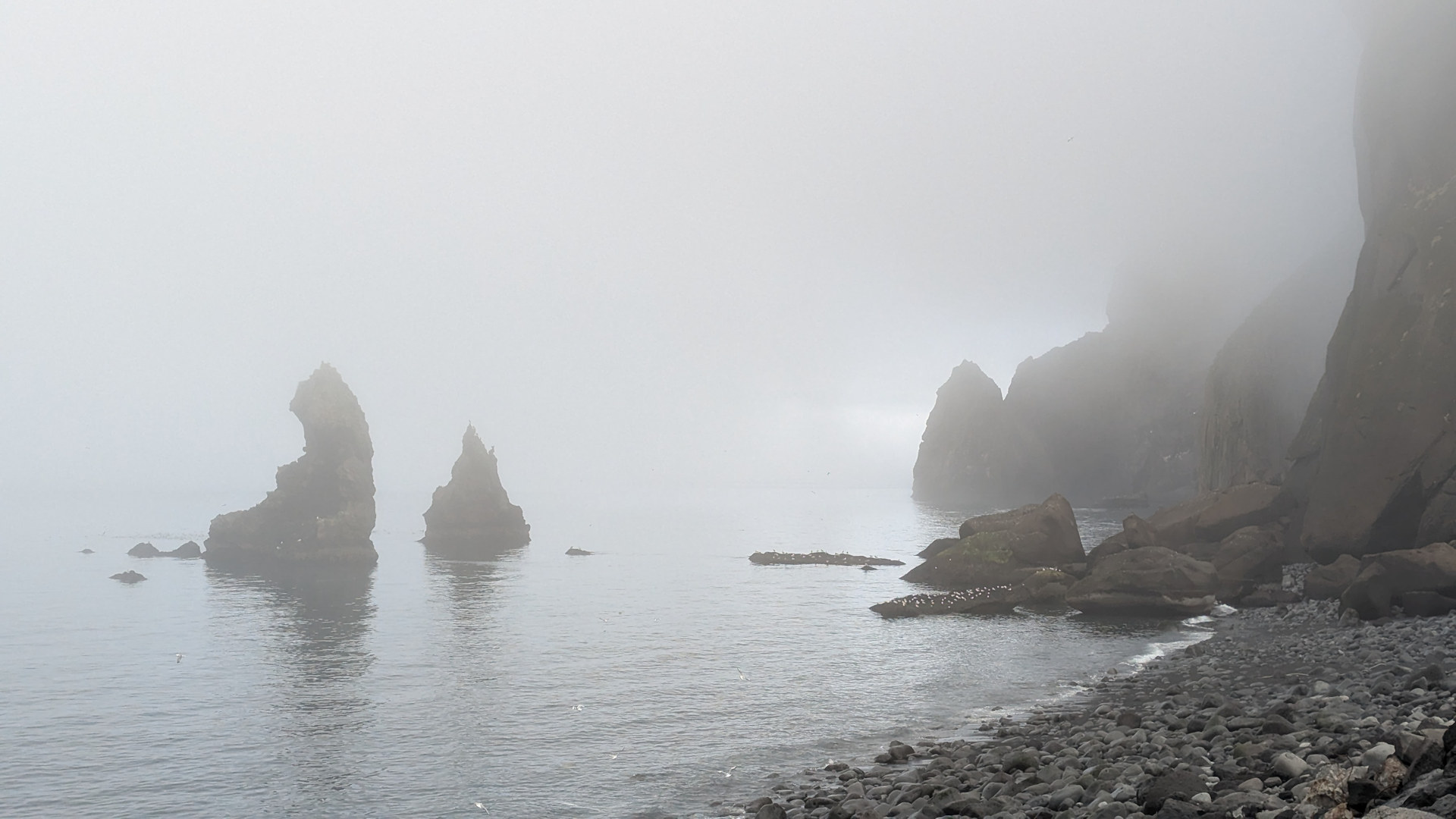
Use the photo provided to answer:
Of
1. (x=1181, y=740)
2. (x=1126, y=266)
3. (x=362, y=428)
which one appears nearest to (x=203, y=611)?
(x=362, y=428)

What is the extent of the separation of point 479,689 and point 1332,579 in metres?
35.5

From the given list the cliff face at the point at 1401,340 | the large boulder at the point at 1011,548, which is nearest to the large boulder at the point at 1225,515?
the cliff face at the point at 1401,340

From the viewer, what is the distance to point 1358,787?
8875 millimetres

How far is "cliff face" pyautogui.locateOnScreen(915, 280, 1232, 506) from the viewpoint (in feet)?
488

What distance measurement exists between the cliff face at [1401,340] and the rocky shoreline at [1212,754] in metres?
10.5

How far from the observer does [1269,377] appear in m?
79.5

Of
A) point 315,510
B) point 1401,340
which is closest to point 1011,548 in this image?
point 1401,340

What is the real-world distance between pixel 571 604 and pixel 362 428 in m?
40.3

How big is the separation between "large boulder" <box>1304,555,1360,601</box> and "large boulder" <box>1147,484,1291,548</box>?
11.6 m

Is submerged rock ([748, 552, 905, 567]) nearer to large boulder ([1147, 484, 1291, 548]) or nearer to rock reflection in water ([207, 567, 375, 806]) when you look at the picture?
large boulder ([1147, 484, 1291, 548])

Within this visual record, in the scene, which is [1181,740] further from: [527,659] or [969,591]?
[969,591]

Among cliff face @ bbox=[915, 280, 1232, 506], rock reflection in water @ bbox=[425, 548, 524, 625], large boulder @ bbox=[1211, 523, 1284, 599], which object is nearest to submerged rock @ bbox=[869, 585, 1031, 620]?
large boulder @ bbox=[1211, 523, 1284, 599]

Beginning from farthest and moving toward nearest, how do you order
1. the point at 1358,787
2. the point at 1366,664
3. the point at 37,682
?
the point at 37,682, the point at 1366,664, the point at 1358,787

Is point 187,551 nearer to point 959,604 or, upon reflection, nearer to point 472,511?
point 472,511
